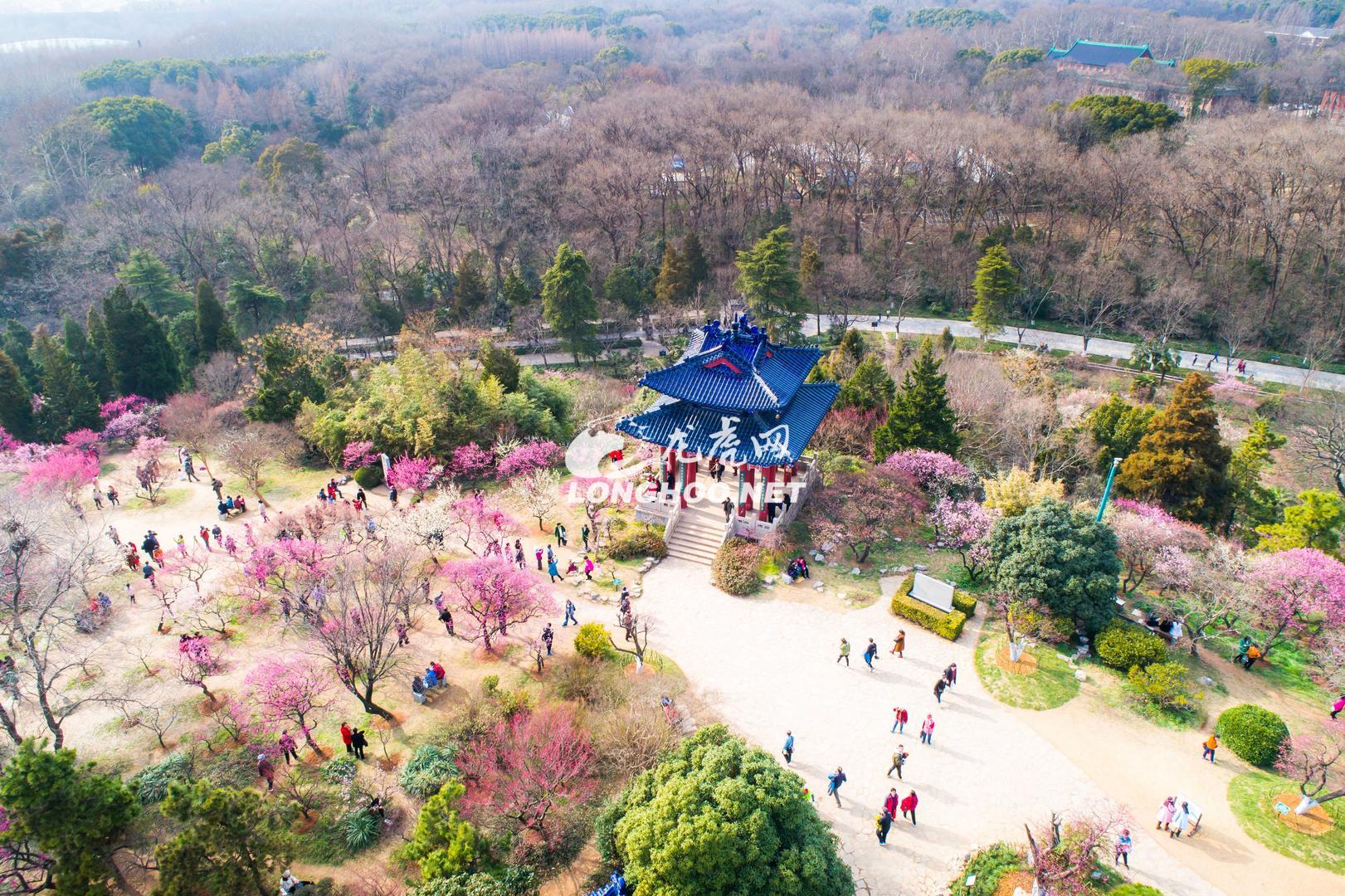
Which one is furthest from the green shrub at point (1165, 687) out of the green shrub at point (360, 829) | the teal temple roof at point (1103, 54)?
the teal temple roof at point (1103, 54)

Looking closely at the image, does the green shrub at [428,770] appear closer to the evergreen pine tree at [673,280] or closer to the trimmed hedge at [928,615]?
the trimmed hedge at [928,615]

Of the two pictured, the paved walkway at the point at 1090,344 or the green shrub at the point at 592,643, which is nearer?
the green shrub at the point at 592,643

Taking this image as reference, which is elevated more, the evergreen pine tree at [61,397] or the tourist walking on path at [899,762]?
the evergreen pine tree at [61,397]

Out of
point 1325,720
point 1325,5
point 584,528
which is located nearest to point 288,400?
point 584,528

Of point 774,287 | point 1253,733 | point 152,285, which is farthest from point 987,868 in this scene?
point 152,285

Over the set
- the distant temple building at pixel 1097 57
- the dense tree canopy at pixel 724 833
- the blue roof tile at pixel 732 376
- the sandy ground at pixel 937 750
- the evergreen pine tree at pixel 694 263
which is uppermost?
the distant temple building at pixel 1097 57

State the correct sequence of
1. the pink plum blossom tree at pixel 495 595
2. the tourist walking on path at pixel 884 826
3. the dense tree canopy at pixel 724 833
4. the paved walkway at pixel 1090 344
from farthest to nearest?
1. the paved walkway at pixel 1090 344
2. the pink plum blossom tree at pixel 495 595
3. the tourist walking on path at pixel 884 826
4. the dense tree canopy at pixel 724 833

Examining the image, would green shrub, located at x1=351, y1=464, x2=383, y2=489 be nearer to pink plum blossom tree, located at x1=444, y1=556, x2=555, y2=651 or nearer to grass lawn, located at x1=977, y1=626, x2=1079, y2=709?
pink plum blossom tree, located at x1=444, y1=556, x2=555, y2=651
